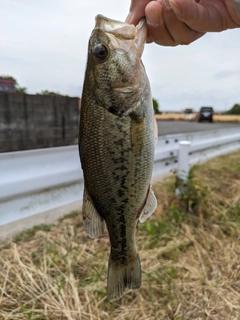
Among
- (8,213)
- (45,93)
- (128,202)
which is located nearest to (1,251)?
(8,213)

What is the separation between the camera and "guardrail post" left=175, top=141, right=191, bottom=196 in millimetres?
4270

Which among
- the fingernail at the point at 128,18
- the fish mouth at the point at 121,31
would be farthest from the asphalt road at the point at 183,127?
the fish mouth at the point at 121,31

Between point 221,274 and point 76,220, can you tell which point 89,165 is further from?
point 76,220

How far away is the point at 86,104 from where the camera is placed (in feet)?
4.91

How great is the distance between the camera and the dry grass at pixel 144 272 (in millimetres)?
2408

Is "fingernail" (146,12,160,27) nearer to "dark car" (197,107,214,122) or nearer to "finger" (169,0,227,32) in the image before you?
"finger" (169,0,227,32)

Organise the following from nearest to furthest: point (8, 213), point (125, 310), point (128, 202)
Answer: point (128, 202)
point (125, 310)
point (8, 213)

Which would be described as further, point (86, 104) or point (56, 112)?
point (56, 112)

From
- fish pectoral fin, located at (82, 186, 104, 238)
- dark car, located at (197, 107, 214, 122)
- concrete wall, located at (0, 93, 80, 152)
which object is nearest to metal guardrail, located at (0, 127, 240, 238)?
concrete wall, located at (0, 93, 80, 152)

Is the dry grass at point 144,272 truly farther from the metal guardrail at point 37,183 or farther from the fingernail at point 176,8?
the fingernail at point 176,8

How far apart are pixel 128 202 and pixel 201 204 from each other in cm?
269

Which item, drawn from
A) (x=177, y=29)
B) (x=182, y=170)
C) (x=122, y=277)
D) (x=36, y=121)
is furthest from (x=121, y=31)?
(x=182, y=170)

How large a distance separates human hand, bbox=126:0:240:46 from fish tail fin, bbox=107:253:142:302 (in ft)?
3.97

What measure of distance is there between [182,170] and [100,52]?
309 cm
